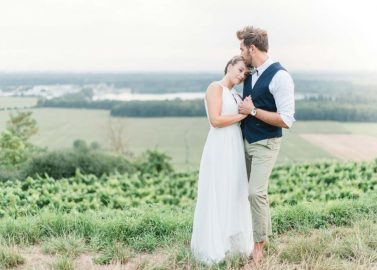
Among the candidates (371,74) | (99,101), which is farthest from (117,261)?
(99,101)

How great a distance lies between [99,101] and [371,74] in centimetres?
1749

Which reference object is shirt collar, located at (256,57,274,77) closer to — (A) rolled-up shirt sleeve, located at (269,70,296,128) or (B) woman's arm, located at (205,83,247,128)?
(A) rolled-up shirt sleeve, located at (269,70,296,128)

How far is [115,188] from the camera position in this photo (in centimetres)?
1298

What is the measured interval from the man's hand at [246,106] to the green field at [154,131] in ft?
67.8

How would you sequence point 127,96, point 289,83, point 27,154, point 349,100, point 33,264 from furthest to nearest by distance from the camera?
1. point 127,96
2. point 349,100
3. point 27,154
4. point 33,264
5. point 289,83

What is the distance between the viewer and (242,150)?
4.79m

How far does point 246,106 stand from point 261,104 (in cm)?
14

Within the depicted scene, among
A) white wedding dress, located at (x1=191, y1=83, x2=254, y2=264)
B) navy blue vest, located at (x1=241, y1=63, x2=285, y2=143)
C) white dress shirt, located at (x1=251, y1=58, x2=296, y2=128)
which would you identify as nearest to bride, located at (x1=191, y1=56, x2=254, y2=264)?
white wedding dress, located at (x1=191, y1=83, x2=254, y2=264)

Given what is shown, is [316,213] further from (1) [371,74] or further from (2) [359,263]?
(1) [371,74]

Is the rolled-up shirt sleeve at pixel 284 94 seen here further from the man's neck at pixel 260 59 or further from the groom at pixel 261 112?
the man's neck at pixel 260 59

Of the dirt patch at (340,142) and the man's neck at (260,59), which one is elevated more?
the man's neck at (260,59)

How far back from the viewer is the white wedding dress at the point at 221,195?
4.75 metres

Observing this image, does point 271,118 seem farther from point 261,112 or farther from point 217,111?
point 217,111

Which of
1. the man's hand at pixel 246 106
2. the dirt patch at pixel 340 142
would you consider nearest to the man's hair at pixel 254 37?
the man's hand at pixel 246 106
